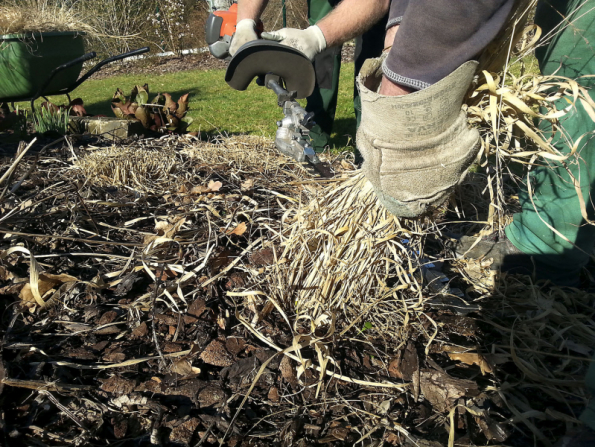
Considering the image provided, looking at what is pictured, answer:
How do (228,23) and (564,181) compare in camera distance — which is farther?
(228,23)

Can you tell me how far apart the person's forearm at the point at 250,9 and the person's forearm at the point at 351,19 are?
0.37 m

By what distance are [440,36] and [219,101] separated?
6195 mm

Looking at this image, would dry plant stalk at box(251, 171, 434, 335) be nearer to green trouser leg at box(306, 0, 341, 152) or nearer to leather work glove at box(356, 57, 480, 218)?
leather work glove at box(356, 57, 480, 218)

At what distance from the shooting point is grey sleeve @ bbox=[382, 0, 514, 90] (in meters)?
1.10

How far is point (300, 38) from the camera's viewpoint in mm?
2365

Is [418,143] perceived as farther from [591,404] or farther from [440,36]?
[591,404]

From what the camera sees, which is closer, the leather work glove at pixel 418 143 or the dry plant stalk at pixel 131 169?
the leather work glove at pixel 418 143

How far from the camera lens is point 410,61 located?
46.8 inches

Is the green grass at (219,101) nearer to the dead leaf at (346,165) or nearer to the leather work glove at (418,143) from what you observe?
the dead leaf at (346,165)

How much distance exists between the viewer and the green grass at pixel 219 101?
16.0 ft

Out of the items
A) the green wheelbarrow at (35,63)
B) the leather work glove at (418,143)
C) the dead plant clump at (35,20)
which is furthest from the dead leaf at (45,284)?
the dead plant clump at (35,20)

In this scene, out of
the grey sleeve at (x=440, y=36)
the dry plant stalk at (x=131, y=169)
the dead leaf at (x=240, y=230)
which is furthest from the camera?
the dry plant stalk at (x=131, y=169)

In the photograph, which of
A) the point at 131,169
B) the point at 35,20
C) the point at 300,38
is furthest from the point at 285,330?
the point at 35,20

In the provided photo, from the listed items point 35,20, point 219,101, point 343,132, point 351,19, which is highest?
point 351,19
